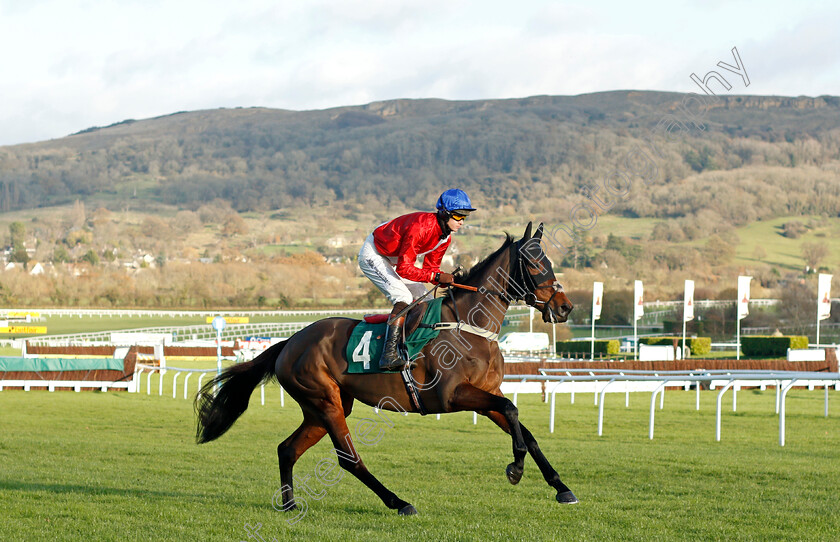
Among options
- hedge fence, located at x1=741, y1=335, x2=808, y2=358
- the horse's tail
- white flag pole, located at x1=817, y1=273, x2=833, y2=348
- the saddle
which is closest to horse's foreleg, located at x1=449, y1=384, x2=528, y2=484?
the saddle

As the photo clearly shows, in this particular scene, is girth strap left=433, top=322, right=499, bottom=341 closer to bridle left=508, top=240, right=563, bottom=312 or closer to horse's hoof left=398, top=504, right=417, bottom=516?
bridle left=508, top=240, right=563, bottom=312

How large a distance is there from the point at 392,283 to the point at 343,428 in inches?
38.3

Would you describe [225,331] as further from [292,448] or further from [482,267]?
[482,267]

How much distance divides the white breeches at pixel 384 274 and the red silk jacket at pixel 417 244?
0.13 m

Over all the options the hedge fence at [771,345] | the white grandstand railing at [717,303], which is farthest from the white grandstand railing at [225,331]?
the hedge fence at [771,345]

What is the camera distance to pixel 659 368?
20.7 m

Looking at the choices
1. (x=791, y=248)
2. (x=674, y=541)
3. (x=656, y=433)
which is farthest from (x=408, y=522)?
(x=791, y=248)

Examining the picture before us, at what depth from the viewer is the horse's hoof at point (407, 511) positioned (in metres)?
4.98

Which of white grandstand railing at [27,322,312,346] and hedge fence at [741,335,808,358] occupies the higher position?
hedge fence at [741,335,808,358]

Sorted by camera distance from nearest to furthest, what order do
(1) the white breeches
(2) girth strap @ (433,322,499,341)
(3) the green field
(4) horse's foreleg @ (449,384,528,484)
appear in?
(3) the green field < (4) horse's foreleg @ (449,384,528,484) < (2) girth strap @ (433,322,499,341) < (1) the white breeches

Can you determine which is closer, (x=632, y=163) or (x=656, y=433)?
(x=632, y=163)

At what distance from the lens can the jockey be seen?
5.32m

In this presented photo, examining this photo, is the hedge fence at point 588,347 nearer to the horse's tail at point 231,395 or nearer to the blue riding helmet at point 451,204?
the horse's tail at point 231,395

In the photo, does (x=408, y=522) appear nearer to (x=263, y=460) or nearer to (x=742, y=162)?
(x=263, y=460)
